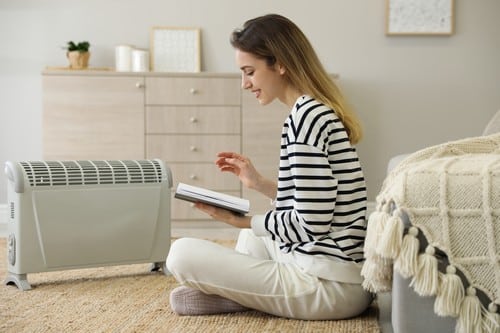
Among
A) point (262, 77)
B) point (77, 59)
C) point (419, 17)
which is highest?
point (419, 17)

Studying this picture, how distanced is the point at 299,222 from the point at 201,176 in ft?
7.93

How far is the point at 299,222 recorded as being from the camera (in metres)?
1.96

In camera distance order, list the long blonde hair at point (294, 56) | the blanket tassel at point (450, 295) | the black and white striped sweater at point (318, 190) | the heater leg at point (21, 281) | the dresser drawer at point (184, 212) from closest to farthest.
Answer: the blanket tassel at point (450, 295), the black and white striped sweater at point (318, 190), the long blonde hair at point (294, 56), the heater leg at point (21, 281), the dresser drawer at point (184, 212)

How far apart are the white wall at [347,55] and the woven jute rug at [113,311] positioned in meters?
2.12

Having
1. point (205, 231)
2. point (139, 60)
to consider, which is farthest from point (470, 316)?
point (139, 60)

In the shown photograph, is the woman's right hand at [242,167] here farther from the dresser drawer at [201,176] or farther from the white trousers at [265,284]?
the dresser drawer at [201,176]

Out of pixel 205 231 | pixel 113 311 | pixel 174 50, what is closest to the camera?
pixel 113 311

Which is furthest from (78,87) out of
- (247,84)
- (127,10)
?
(247,84)

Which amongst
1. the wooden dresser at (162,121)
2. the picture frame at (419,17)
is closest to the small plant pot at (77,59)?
the wooden dresser at (162,121)

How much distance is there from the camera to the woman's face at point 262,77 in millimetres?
2107

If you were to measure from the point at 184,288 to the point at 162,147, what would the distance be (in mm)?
2295

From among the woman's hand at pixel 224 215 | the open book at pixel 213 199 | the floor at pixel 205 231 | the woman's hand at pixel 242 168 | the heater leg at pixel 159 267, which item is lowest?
the floor at pixel 205 231

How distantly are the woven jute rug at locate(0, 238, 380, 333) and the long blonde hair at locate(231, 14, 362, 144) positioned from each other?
494mm

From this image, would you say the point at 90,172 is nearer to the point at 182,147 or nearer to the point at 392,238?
the point at 392,238
